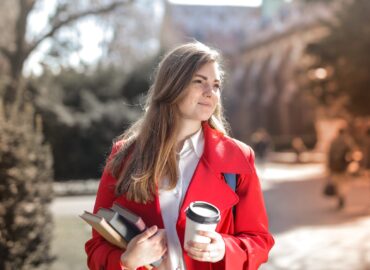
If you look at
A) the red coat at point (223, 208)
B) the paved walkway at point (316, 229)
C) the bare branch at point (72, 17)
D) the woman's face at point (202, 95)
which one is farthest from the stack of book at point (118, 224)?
the bare branch at point (72, 17)

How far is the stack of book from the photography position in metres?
2.15

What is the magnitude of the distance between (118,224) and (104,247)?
0.76ft

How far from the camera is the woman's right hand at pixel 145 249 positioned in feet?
7.07

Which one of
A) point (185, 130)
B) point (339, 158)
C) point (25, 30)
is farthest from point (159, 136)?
point (25, 30)

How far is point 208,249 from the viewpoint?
2.12 meters

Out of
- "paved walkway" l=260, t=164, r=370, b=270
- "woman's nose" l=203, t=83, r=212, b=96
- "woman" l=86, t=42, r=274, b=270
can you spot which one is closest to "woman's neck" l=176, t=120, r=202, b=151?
"woman" l=86, t=42, r=274, b=270

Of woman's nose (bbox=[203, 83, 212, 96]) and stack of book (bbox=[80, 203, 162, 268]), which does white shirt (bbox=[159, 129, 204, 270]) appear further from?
woman's nose (bbox=[203, 83, 212, 96])

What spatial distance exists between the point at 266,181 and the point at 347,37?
767 centimetres

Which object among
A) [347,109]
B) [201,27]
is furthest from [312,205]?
[201,27]

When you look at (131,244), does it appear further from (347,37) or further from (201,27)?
(201,27)

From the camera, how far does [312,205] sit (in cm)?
1734

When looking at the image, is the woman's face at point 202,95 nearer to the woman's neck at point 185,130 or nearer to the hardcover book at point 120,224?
the woman's neck at point 185,130

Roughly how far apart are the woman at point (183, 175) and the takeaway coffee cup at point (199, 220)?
Answer: 0.41ft

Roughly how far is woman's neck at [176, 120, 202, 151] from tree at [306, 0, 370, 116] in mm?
17973
